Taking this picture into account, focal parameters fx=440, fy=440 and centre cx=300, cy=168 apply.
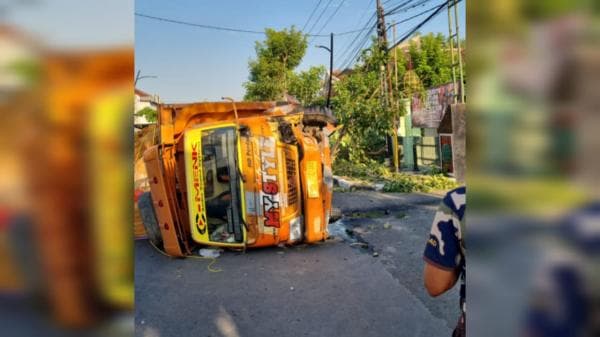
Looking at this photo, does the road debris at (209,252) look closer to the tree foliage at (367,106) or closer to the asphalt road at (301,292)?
the asphalt road at (301,292)

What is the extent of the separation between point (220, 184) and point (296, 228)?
1.17 m

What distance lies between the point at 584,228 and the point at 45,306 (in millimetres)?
771

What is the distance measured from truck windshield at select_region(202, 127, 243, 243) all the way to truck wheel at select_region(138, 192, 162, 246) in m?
1.06

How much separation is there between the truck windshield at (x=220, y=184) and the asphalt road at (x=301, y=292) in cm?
37

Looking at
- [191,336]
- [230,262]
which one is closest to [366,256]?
[230,262]

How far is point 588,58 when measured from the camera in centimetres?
56

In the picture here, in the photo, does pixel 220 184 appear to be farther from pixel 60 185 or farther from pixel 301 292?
pixel 60 185

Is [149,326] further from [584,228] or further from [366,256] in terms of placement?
[584,228]

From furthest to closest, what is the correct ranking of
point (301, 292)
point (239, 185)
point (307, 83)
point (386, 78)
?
point (307, 83) → point (386, 78) → point (239, 185) → point (301, 292)

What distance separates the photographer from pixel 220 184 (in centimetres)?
571

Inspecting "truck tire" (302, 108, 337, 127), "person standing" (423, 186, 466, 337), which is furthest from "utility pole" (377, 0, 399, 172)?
"person standing" (423, 186, 466, 337)

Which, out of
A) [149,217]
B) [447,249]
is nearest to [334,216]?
[149,217]

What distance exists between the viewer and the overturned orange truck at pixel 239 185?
5.64 meters

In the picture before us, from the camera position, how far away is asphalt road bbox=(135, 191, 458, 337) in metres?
3.79
